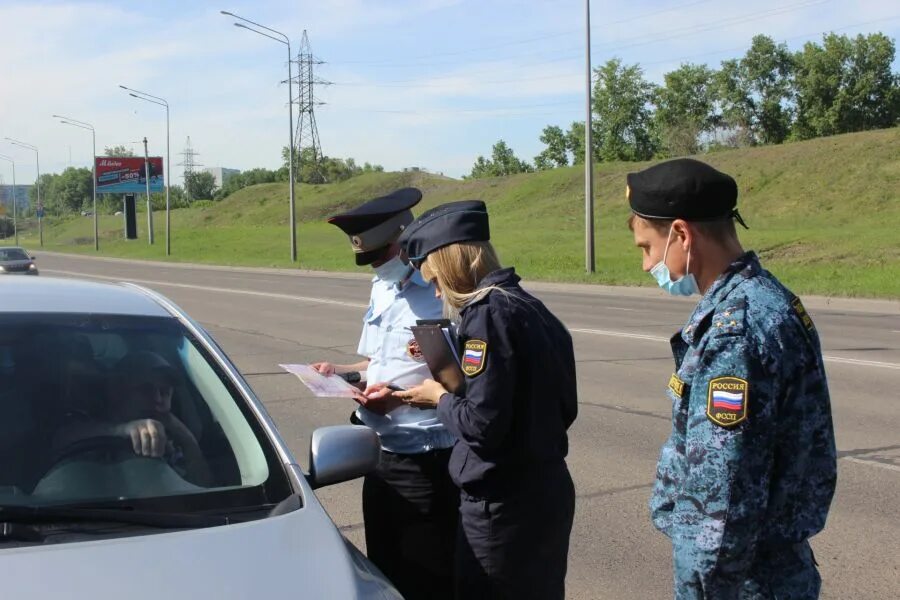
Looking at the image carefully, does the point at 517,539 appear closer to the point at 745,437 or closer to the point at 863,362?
the point at 745,437

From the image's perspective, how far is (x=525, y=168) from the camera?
→ 118 meters

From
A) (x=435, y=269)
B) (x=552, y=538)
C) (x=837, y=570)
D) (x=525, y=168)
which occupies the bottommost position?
(x=837, y=570)

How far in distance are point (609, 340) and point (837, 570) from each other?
31.1ft

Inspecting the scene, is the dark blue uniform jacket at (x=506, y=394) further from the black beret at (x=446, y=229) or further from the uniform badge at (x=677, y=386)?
the uniform badge at (x=677, y=386)

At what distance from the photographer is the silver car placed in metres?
2.44

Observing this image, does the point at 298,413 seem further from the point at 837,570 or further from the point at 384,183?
the point at 384,183

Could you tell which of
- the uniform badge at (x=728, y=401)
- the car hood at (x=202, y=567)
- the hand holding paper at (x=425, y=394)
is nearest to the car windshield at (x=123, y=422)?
the car hood at (x=202, y=567)

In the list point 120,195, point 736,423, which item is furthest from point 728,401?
point 120,195

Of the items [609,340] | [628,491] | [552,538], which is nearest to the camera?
[552,538]

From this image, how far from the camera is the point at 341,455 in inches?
127

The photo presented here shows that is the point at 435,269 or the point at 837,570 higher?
the point at 435,269

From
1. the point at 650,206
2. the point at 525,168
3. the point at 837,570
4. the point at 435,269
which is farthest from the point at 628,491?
the point at 525,168

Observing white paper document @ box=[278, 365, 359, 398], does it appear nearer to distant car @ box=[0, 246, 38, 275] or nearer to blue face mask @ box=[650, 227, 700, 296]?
blue face mask @ box=[650, 227, 700, 296]

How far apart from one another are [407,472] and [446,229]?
95cm
